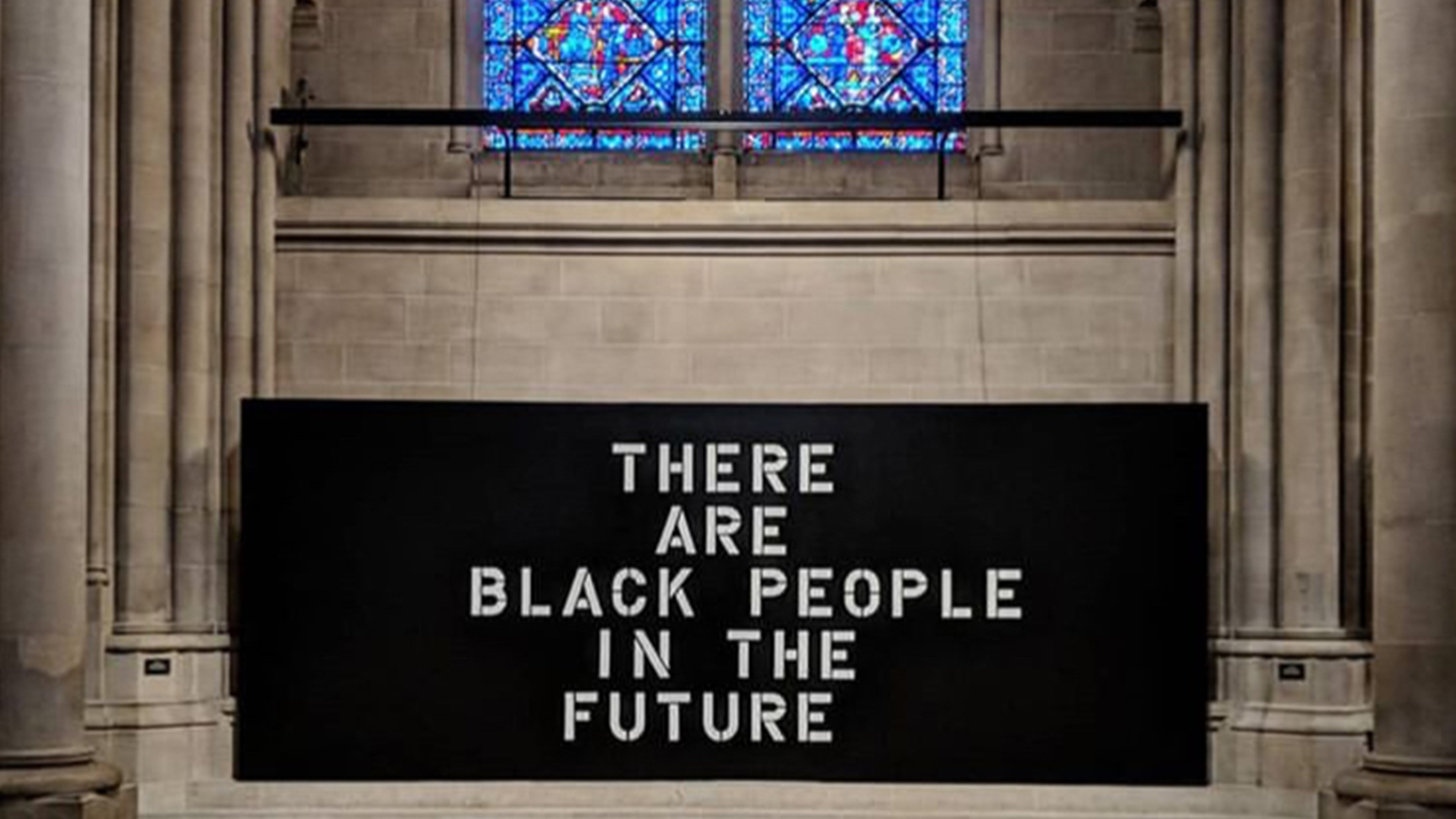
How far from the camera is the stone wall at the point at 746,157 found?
1736cm

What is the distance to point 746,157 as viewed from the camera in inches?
694

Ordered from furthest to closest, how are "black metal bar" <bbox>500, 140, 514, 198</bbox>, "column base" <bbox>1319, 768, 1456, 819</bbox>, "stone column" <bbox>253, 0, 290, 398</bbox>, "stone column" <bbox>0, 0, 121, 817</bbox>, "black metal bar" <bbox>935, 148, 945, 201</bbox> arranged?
"black metal bar" <bbox>500, 140, 514, 198</bbox>
"black metal bar" <bbox>935, 148, 945, 201</bbox>
"stone column" <bbox>253, 0, 290, 398</bbox>
"stone column" <bbox>0, 0, 121, 817</bbox>
"column base" <bbox>1319, 768, 1456, 819</bbox>

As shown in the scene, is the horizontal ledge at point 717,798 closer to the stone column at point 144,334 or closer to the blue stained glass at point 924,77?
the stone column at point 144,334

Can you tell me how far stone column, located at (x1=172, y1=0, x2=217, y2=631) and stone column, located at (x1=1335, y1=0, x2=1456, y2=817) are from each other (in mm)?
6833

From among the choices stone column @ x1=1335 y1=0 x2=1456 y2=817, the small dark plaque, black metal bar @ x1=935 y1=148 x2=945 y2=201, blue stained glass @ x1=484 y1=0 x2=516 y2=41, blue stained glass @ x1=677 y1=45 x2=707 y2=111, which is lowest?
the small dark plaque

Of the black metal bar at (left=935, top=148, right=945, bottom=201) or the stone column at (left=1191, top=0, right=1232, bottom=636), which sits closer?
the stone column at (left=1191, top=0, right=1232, bottom=636)

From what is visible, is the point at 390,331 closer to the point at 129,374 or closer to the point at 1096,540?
the point at 129,374

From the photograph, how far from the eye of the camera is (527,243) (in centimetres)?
1628

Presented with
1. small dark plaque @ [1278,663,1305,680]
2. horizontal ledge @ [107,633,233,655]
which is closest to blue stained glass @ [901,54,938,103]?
small dark plaque @ [1278,663,1305,680]

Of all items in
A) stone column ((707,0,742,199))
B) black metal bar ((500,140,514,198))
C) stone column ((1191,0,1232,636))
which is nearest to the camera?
stone column ((1191,0,1232,636))

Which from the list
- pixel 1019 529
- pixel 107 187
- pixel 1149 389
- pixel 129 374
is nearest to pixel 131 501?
pixel 129 374

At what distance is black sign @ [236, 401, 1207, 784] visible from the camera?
15000 mm

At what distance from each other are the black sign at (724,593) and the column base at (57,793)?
3031 millimetres

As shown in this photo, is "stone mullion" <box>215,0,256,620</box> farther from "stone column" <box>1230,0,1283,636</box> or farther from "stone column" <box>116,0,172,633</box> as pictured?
"stone column" <box>1230,0,1283,636</box>
